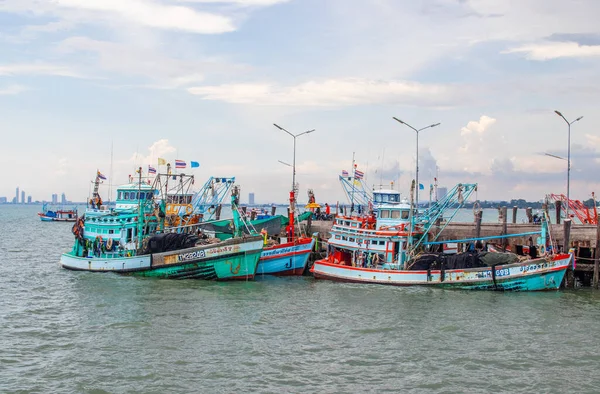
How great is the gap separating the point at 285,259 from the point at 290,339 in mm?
17618

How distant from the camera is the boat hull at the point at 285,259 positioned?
A: 4256 cm

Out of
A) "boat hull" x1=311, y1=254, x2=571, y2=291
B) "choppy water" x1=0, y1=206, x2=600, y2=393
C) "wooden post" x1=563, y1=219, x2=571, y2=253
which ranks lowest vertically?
"choppy water" x1=0, y1=206, x2=600, y2=393

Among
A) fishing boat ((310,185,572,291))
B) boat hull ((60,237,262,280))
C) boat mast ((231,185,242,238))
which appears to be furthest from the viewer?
boat mast ((231,185,242,238))

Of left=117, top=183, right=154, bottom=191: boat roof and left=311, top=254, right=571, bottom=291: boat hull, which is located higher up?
left=117, top=183, right=154, bottom=191: boat roof

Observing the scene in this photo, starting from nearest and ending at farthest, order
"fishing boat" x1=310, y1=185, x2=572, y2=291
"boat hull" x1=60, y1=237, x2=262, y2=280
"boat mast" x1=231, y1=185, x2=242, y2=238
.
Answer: "fishing boat" x1=310, y1=185, x2=572, y2=291, "boat hull" x1=60, y1=237, x2=262, y2=280, "boat mast" x1=231, y1=185, x2=242, y2=238

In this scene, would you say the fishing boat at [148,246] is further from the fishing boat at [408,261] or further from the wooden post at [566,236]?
the wooden post at [566,236]

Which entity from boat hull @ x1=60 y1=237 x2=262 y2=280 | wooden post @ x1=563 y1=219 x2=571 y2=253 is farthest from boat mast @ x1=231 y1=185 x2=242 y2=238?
wooden post @ x1=563 y1=219 x2=571 y2=253

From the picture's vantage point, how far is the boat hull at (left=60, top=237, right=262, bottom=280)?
38938mm

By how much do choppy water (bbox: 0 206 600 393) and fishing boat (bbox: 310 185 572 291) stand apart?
101cm

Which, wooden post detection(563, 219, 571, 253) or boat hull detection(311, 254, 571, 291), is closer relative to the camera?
boat hull detection(311, 254, 571, 291)

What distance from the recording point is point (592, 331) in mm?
26703

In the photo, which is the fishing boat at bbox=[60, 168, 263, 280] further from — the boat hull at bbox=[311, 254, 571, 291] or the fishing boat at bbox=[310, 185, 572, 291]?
the boat hull at bbox=[311, 254, 571, 291]

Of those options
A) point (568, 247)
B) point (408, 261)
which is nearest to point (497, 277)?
point (568, 247)

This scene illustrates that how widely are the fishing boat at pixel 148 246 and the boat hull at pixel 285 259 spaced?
97.0 inches
